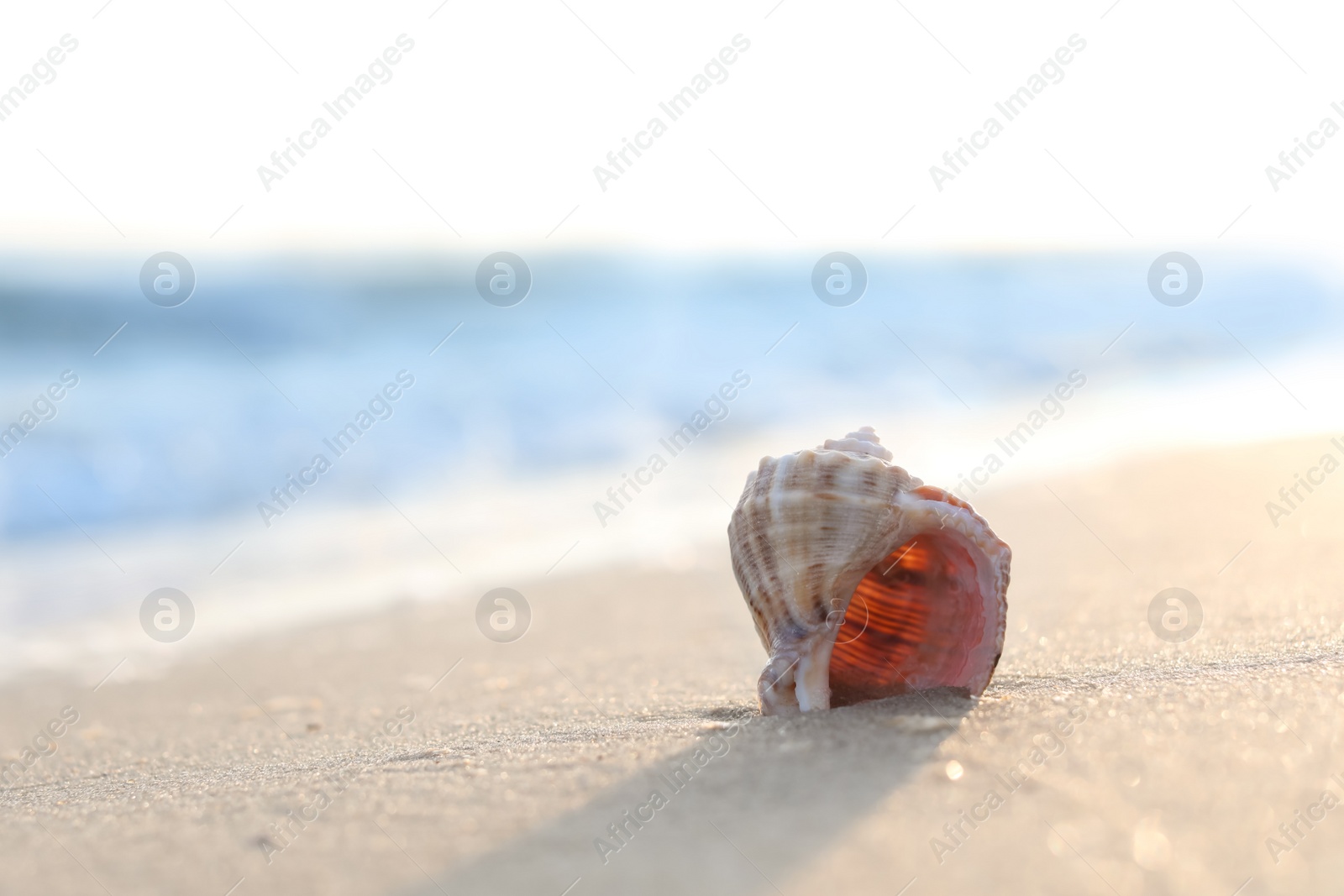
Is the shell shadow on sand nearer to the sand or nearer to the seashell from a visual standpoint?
the sand

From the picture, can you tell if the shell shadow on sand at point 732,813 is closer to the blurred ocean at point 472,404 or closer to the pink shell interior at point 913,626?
the pink shell interior at point 913,626

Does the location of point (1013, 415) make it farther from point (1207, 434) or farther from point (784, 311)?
point (784, 311)

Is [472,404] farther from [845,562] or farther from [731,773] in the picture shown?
[731,773]

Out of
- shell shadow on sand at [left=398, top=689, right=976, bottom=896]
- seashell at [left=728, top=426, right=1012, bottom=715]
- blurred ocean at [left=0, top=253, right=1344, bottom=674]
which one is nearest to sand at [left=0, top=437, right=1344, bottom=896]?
shell shadow on sand at [left=398, top=689, right=976, bottom=896]

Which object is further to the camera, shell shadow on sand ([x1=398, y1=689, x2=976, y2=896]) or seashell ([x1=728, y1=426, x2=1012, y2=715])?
seashell ([x1=728, y1=426, x2=1012, y2=715])

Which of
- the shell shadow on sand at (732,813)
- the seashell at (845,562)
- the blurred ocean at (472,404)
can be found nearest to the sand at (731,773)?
the shell shadow on sand at (732,813)

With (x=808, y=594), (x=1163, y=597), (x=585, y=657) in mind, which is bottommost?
(x=585, y=657)

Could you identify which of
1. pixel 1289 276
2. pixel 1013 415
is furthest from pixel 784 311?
pixel 1289 276

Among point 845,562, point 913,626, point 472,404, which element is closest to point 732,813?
point 845,562

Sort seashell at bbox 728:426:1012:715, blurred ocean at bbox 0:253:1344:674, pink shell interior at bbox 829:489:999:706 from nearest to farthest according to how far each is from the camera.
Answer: seashell at bbox 728:426:1012:715, pink shell interior at bbox 829:489:999:706, blurred ocean at bbox 0:253:1344:674
